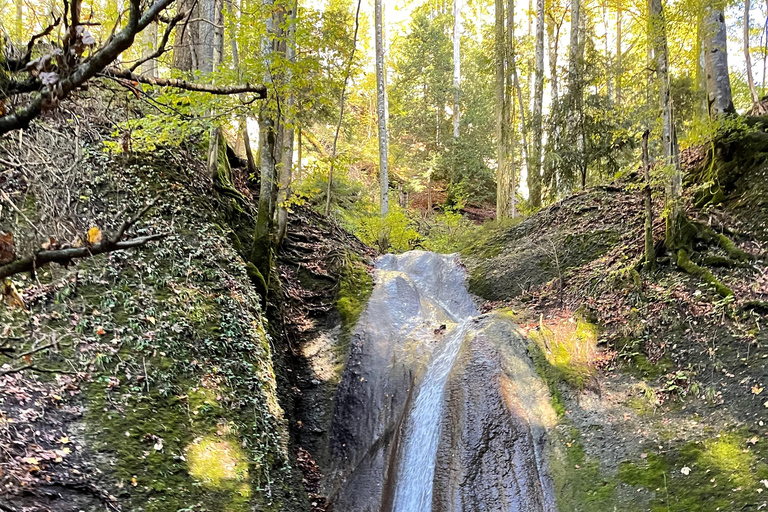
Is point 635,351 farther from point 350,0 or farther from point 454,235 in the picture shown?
point 350,0

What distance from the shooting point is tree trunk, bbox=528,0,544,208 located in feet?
45.1

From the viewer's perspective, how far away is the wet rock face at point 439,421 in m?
6.26

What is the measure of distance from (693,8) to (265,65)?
7.12 m

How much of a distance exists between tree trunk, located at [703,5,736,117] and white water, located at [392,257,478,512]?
5.97m

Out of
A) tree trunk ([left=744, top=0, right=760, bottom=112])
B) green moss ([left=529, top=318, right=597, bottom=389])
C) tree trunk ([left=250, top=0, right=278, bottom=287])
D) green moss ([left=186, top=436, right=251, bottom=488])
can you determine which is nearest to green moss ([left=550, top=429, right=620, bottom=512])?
green moss ([left=529, top=318, right=597, bottom=389])

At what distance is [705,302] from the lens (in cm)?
636

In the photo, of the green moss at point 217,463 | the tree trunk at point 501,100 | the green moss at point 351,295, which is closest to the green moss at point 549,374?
the green moss at point 351,295

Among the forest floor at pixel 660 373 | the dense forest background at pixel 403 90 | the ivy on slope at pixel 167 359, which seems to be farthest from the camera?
the forest floor at pixel 660 373

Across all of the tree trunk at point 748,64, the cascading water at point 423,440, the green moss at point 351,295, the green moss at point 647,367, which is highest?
the tree trunk at point 748,64

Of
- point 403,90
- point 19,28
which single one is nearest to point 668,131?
point 19,28

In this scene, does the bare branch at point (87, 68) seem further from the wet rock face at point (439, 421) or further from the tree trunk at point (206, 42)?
the tree trunk at point (206, 42)

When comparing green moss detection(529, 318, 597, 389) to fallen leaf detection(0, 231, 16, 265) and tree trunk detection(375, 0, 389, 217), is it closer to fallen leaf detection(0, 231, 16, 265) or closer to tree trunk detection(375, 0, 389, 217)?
fallen leaf detection(0, 231, 16, 265)

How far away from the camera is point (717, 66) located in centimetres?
751

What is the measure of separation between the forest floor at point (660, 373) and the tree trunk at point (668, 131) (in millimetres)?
413
